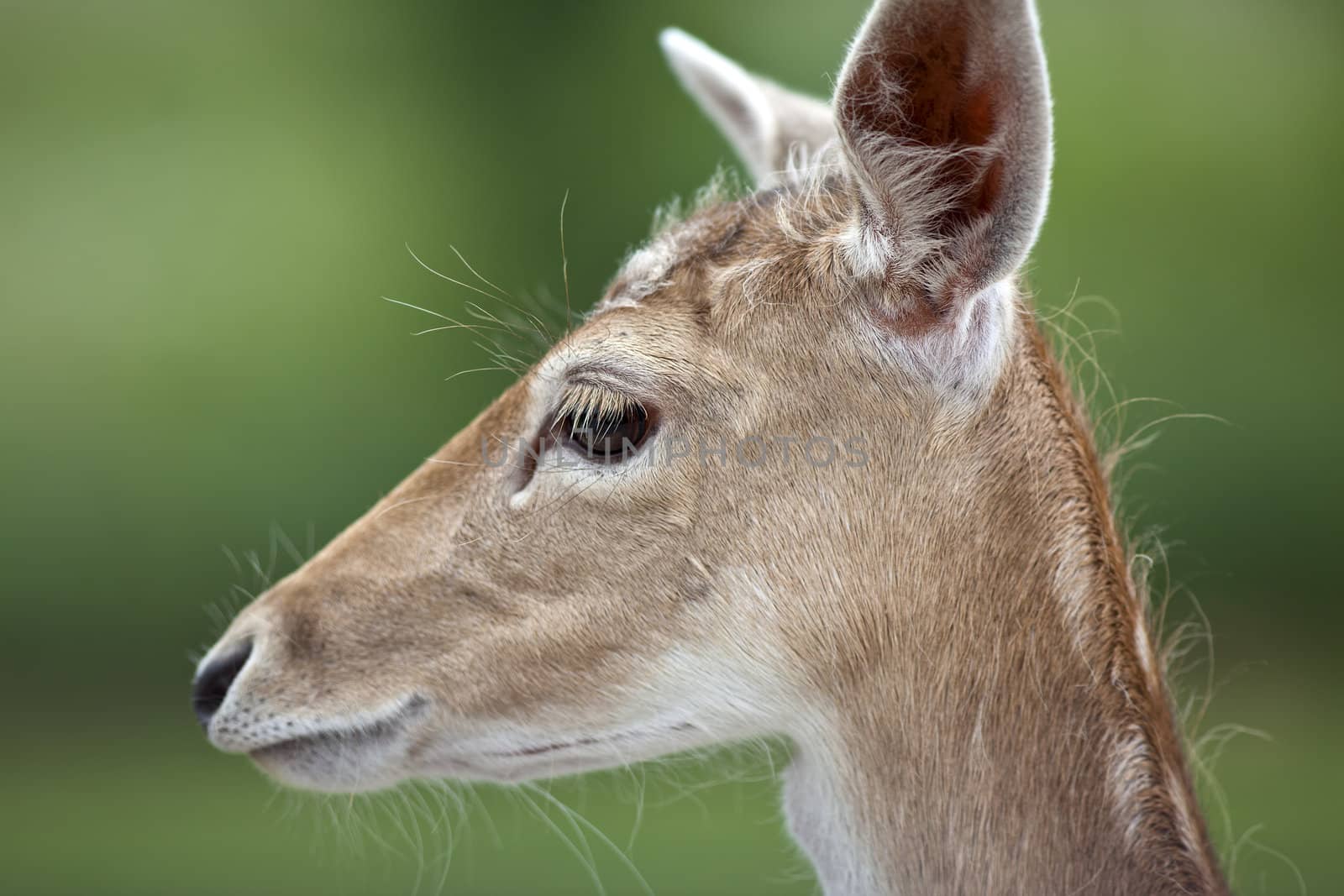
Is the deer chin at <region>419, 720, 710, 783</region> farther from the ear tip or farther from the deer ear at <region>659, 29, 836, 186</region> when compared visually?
the ear tip

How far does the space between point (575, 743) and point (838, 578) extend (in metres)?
0.58

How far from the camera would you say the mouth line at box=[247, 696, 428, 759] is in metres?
2.25

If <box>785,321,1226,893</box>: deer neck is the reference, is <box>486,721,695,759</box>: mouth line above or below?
below

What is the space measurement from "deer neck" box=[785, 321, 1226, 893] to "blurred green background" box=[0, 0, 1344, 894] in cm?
399

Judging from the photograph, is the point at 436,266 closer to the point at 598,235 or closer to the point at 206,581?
the point at 598,235

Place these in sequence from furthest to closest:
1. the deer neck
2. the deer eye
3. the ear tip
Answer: the ear tip < the deer eye < the deer neck

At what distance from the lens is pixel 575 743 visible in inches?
88.0

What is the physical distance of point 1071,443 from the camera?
7.19 feet

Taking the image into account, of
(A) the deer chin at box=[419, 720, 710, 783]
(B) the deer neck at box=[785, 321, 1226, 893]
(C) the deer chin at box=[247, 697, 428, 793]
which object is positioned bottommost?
(C) the deer chin at box=[247, 697, 428, 793]

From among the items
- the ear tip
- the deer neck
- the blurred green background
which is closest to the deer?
the deer neck

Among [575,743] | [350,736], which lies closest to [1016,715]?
[575,743]

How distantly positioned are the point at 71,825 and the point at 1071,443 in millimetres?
5750

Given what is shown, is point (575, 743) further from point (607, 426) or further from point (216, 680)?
point (216, 680)

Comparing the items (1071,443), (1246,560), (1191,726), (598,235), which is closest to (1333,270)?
(1246,560)
